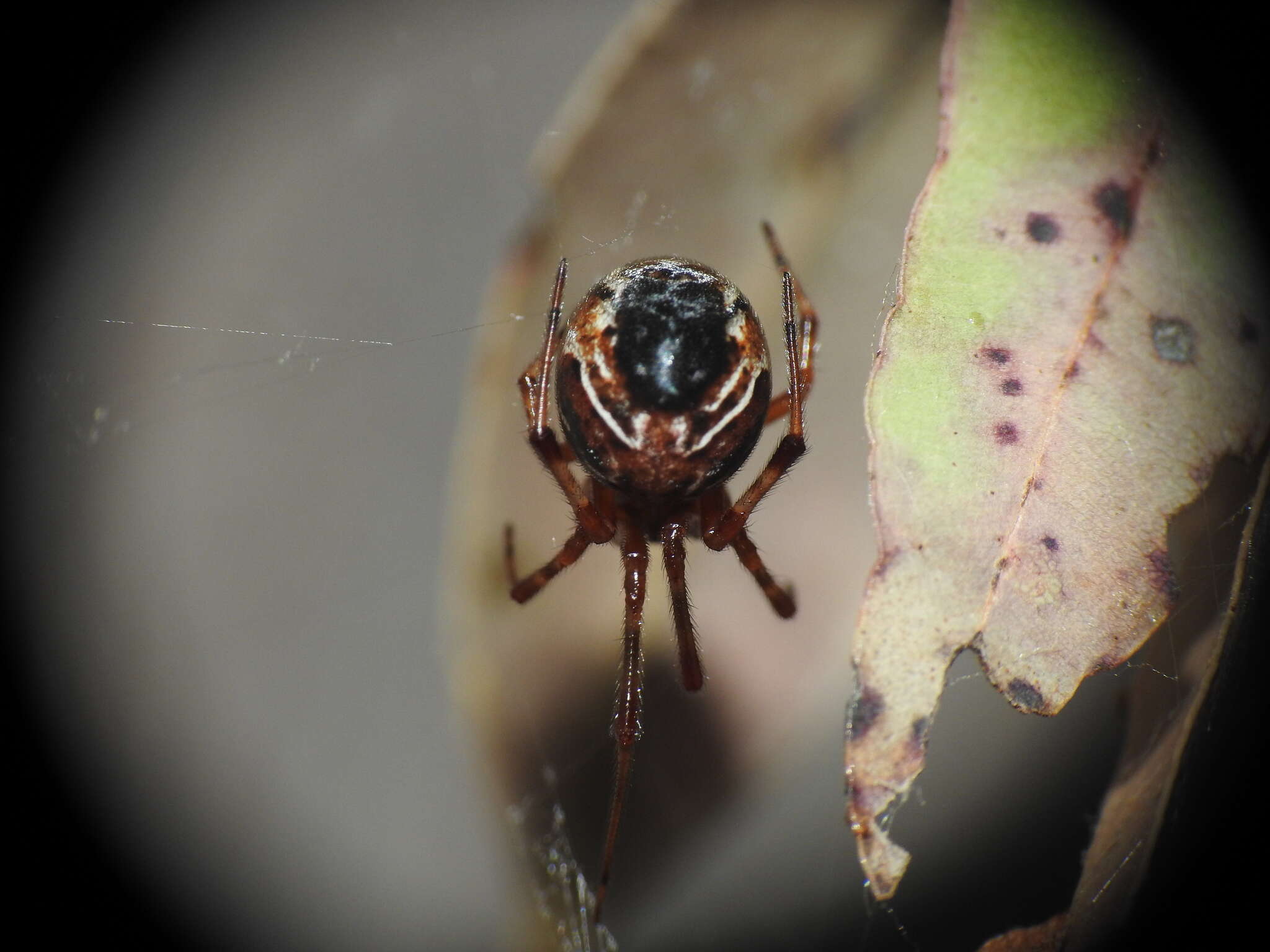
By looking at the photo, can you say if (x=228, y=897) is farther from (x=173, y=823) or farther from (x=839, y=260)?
(x=839, y=260)

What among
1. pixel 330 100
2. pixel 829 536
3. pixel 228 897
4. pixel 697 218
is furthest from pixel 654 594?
pixel 330 100

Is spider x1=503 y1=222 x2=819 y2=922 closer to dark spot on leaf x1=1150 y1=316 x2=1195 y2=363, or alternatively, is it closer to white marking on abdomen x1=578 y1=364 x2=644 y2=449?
white marking on abdomen x1=578 y1=364 x2=644 y2=449

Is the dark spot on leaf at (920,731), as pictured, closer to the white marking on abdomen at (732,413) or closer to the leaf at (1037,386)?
the leaf at (1037,386)

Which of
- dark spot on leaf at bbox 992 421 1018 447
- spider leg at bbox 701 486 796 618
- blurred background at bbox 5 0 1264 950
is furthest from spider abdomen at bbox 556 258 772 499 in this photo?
blurred background at bbox 5 0 1264 950

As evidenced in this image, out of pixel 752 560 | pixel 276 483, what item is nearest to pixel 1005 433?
pixel 752 560

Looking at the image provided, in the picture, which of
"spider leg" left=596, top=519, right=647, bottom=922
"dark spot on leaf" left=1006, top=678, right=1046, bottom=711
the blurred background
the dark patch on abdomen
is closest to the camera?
"dark spot on leaf" left=1006, top=678, right=1046, bottom=711

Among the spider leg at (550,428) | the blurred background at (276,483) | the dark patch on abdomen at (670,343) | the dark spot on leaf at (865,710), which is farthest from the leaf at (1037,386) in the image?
the blurred background at (276,483)

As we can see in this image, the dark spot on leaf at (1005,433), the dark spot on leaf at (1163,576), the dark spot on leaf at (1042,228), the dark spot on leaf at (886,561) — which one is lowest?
the dark spot on leaf at (1163,576)
